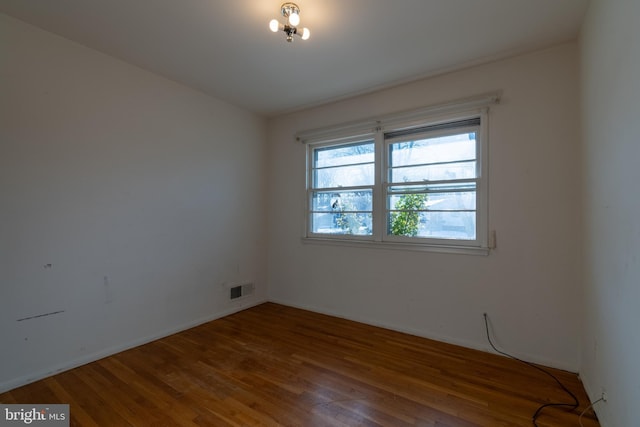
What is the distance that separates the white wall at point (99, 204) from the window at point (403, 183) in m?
1.29

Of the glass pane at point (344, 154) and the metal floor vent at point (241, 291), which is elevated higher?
the glass pane at point (344, 154)

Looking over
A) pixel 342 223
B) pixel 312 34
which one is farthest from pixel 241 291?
pixel 312 34

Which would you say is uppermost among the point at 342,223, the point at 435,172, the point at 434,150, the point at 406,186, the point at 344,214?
the point at 434,150

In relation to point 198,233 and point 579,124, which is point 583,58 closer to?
point 579,124

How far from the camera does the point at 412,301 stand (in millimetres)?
3113

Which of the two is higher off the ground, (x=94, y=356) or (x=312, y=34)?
(x=312, y=34)

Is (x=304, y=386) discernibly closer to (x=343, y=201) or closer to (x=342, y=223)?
(x=342, y=223)

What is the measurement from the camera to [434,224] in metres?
3.03

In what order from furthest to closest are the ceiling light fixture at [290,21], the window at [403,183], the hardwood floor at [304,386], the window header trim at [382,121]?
1. the window at [403,183]
2. the window header trim at [382,121]
3. the ceiling light fixture at [290,21]
4. the hardwood floor at [304,386]

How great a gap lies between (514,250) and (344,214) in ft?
5.98

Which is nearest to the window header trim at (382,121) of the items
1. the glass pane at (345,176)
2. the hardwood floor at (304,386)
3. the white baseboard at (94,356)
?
the glass pane at (345,176)

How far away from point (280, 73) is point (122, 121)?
1579 mm

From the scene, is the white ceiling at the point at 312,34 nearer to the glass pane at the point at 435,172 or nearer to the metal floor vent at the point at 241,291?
the glass pane at the point at 435,172

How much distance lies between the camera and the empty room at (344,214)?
185 cm
